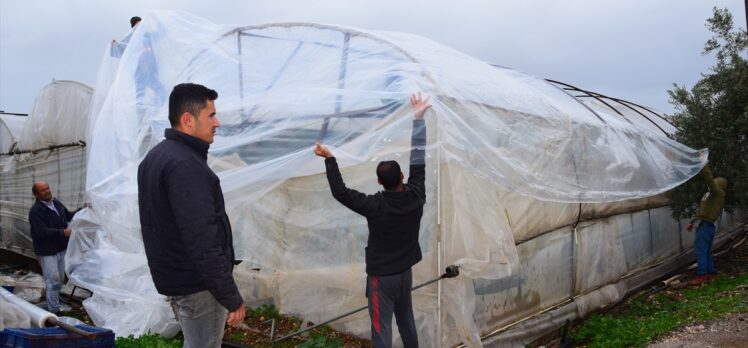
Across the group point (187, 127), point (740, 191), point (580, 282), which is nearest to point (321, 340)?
point (187, 127)

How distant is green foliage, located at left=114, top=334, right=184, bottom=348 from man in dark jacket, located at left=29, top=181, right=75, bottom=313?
2749 mm

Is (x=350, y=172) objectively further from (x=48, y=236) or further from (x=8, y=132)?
(x=8, y=132)

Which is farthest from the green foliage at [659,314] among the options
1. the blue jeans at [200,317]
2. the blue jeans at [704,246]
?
the blue jeans at [200,317]

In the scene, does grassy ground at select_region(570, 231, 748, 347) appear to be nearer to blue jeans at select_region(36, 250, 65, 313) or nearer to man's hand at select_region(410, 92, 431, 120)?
man's hand at select_region(410, 92, 431, 120)

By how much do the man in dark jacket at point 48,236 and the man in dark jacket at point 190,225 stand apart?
536cm

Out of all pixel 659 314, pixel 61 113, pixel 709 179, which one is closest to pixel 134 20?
pixel 61 113

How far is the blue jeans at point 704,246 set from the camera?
9.53 metres

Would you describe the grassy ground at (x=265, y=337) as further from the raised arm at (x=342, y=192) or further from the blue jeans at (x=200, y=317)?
the blue jeans at (x=200, y=317)

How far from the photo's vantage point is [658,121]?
40.0 feet

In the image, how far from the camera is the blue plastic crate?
4.20m

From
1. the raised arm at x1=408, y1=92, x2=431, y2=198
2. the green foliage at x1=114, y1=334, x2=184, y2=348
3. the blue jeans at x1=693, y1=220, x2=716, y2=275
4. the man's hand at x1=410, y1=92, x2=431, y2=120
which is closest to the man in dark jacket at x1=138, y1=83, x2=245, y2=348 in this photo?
the raised arm at x1=408, y1=92, x2=431, y2=198

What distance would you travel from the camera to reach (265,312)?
22.3ft

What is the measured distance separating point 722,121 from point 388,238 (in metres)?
7.22

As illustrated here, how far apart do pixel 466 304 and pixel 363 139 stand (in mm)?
1691
